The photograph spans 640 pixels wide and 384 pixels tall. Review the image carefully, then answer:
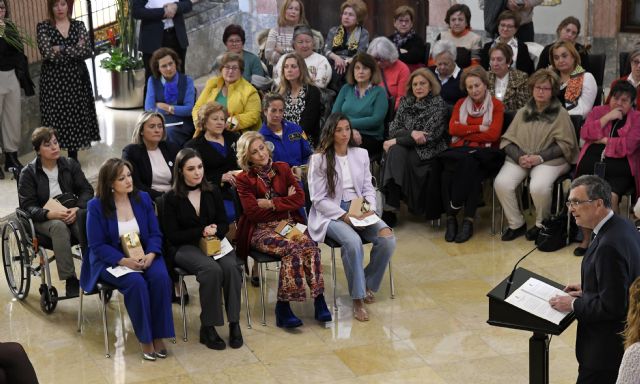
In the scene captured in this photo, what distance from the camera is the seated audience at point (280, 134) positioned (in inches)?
322

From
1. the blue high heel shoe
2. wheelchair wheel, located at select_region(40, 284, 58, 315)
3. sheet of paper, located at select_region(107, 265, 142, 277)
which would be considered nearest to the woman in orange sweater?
the blue high heel shoe

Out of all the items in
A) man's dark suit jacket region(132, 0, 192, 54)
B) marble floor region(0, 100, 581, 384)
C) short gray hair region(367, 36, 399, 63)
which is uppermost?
man's dark suit jacket region(132, 0, 192, 54)

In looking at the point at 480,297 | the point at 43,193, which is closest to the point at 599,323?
the point at 480,297

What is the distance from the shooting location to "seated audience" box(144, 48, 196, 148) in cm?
927

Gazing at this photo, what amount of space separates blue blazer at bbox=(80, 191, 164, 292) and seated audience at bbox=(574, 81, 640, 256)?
323 cm

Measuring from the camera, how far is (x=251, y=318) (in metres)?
7.34

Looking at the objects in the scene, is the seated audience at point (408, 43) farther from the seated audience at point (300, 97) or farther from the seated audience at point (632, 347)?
the seated audience at point (632, 347)

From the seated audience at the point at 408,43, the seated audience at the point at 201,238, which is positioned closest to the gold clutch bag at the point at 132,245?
the seated audience at the point at 201,238

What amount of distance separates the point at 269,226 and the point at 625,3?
5.96 metres

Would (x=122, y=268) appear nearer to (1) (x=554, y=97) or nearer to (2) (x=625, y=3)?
(1) (x=554, y=97)

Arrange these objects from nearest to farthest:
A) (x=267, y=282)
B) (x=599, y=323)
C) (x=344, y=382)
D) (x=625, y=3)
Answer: (x=599, y=323) < (x=344, y=382) < (x=267, y=282) < (x=625, y=3)

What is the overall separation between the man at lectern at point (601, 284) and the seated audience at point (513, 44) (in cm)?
480

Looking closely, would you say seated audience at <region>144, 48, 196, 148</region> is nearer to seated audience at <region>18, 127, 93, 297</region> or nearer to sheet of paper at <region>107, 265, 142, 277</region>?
seated audience at <region>18, 127, 93, 297</region>

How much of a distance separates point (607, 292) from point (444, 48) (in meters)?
4.90
